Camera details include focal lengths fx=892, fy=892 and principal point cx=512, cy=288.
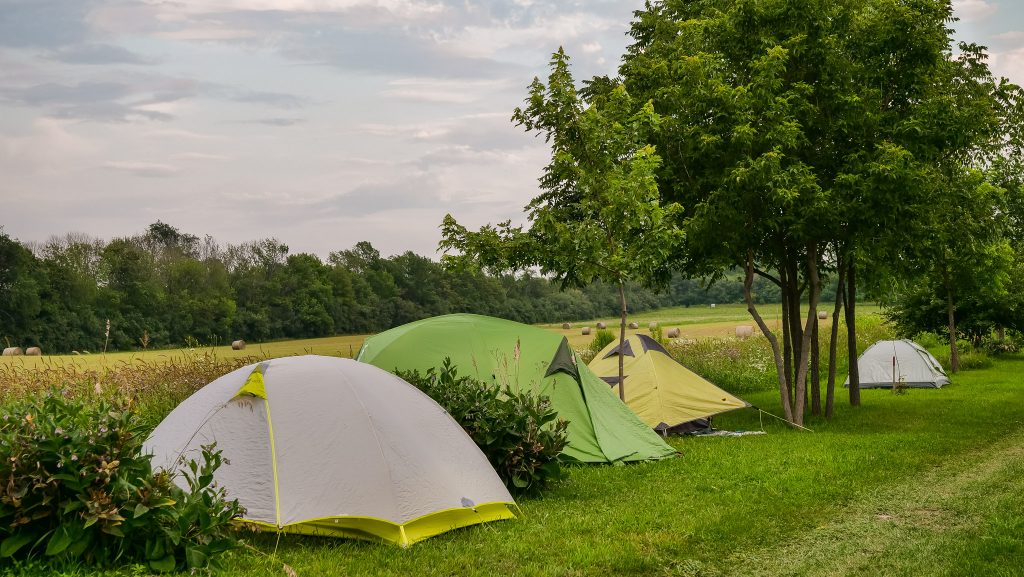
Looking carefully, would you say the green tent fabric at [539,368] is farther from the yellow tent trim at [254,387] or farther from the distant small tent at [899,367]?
the distant small tent at [899,367]

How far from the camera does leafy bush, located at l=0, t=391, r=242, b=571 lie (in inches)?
244

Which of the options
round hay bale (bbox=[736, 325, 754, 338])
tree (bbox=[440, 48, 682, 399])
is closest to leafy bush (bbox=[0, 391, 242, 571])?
tree (bbox=[440, 48, 682, 399])

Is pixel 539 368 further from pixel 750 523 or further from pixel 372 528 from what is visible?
pixel 372 528

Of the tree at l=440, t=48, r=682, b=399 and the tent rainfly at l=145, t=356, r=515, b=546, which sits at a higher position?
the tree at l=440, t=48, r=682, b=399

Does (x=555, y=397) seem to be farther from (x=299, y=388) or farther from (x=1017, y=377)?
(x=1017, y=377)

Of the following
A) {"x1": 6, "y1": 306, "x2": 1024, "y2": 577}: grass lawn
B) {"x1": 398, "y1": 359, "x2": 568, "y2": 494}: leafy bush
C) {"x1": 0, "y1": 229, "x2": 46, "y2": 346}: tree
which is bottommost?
{"x1": 6, "y1": 306, "x2": 1024, "y2": 577}: grass lawn

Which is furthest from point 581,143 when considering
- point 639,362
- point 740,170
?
point 639,362

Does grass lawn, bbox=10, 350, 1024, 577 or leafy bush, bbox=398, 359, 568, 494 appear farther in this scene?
leafy bush, bbox=398, 359, 568, 494

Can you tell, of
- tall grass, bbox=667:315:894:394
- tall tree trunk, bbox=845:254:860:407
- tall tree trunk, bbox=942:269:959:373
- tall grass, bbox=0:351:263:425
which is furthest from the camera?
tall tree trunk, bbox=942:269:959:373

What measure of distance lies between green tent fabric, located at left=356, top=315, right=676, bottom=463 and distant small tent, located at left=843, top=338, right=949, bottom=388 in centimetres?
1300

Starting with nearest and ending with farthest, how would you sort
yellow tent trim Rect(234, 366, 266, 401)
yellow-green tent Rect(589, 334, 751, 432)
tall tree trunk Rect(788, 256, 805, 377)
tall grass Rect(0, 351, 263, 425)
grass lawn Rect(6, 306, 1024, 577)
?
grass lawn Rect(6, 306, 1024, 577), yellow tent trim Rect(234, 366, 266, 401), tall grass Rect(0, 351, 263, 425), yellow-green tent Rect(589, 334, 751, 432), tall tree trunk Rect(788, 256, 805, 377)

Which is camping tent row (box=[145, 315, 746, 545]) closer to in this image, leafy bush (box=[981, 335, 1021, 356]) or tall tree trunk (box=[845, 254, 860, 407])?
tall tree trunk (box=[845, 254, 860, 407])

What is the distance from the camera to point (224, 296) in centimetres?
4162

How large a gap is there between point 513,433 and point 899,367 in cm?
1769
